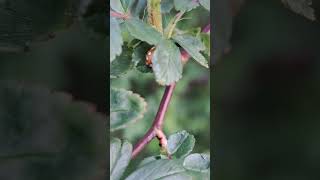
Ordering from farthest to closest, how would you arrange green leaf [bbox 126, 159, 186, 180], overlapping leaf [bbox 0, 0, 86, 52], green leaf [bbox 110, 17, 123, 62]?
green leaf [bbox 126, 159, 186, 180], green leaf [bbox 110, 17, 123, 62], overlapping leaf [bbox 0, 0, 86, 52]

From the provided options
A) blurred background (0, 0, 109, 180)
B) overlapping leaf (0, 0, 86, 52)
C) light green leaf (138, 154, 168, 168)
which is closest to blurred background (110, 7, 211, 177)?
light green leaf (138, 154, 168, 168)

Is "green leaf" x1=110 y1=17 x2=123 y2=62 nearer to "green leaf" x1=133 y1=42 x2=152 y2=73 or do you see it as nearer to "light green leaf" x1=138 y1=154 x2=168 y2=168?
"green leaf" x1=133 y1=42 x2=152 y2=73

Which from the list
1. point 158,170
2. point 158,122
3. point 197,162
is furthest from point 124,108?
point 197,162

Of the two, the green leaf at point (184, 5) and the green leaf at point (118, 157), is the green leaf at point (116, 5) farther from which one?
the green leaf at point (118, 157)

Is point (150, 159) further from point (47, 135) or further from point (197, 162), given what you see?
point (47, 135)

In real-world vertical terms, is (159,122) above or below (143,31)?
below

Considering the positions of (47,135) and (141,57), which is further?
(141,57)

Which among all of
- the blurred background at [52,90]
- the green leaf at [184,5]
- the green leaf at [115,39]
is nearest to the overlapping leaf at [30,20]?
the blurred background at [52,90]
